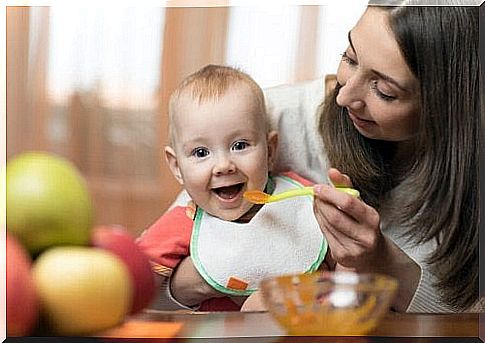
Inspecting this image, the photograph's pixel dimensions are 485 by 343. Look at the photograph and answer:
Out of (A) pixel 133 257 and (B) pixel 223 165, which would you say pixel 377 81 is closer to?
(B) pixel 223 165

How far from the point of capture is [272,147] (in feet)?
4.33

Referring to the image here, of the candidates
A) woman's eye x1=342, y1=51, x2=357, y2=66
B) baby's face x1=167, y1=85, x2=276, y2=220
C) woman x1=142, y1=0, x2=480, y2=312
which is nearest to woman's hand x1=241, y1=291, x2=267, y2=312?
woman x1=142, y1=0, x2=480, y2=312

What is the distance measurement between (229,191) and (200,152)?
62 mm

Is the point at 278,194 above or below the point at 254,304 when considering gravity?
above

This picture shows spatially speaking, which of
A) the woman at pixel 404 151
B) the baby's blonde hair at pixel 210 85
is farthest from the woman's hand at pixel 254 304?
the baby's blonde hair at pixel 210 85

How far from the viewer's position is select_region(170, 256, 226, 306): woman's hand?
51.9 inches

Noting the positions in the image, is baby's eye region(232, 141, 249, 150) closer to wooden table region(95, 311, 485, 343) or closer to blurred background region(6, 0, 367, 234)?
blurred background region(6, 0, 367, 234)

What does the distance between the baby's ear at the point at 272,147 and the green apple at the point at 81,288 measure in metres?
0.23

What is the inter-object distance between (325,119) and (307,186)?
0.09m

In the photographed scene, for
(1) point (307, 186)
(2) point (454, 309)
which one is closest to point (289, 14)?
(1) point (307, 186)

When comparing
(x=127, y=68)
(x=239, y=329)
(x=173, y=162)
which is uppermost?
(x=127, y=68)

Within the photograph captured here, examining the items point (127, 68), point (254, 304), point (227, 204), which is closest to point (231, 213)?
point (227, 204)

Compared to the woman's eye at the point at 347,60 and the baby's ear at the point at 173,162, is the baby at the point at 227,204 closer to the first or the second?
the baby's ear at the point at 173,162

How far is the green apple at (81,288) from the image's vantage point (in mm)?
1272
